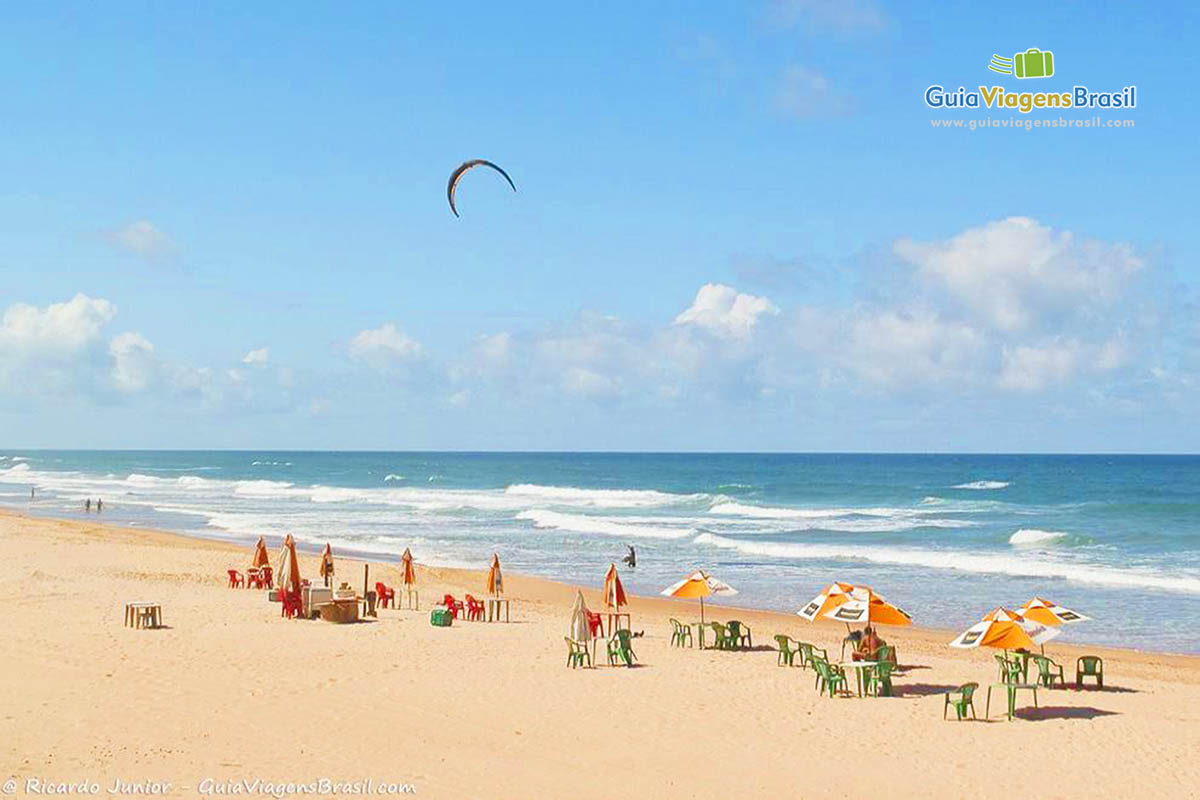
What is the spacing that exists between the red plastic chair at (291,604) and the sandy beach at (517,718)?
10.0 inches

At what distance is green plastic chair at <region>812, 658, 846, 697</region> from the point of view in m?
14.0

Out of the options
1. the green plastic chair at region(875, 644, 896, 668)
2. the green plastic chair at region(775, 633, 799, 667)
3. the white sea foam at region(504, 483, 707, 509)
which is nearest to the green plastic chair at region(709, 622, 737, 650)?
the green plastic chair at region(775, 633, 799, 667)

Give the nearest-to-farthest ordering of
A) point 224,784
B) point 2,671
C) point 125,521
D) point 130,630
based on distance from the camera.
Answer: point 224,784
point 2,671
point 130,630
point 125,521

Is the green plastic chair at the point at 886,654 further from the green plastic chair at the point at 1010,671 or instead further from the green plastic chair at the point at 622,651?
the green plastic chair at the point at 622,651

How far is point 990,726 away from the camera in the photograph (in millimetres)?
12461

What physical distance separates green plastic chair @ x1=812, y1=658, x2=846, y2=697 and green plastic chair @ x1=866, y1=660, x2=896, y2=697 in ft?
1.09

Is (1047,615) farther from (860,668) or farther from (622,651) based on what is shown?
(622,651)

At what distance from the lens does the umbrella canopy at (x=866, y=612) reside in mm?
14672

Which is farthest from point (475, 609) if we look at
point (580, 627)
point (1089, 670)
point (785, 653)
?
point (1089, 670)

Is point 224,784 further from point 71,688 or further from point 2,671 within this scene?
point 2,671

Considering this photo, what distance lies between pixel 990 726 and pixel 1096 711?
1.81 m

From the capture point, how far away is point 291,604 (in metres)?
19.1

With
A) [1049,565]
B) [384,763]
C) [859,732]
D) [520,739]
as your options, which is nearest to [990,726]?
[859,732]

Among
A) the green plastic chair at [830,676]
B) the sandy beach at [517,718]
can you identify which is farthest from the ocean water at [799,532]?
the green plastic chair at [830,676]
